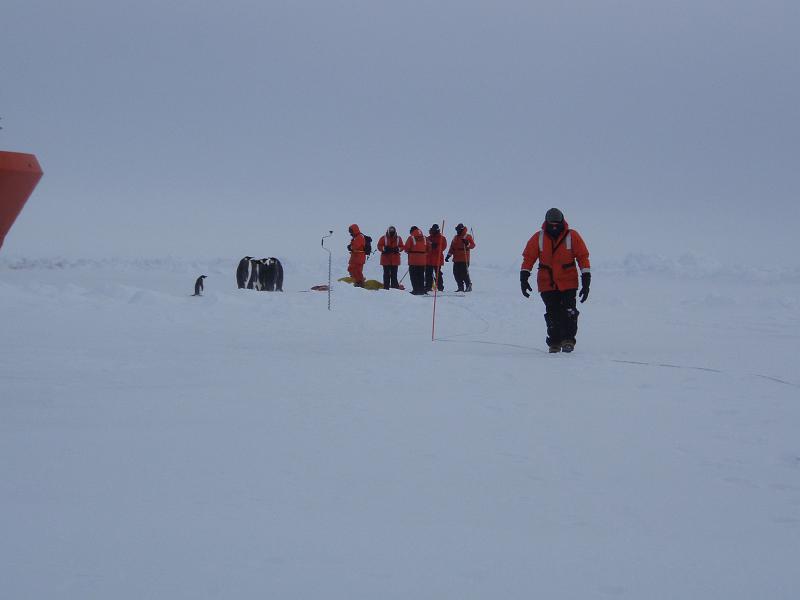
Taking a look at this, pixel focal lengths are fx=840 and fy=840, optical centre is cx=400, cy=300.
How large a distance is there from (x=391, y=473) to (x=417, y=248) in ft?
55.2

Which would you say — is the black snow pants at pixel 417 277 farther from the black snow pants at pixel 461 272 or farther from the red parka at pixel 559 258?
the red parka at pixel 559 258

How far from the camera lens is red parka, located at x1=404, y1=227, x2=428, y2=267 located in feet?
66.1

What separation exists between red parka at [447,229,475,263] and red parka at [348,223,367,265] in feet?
7.50

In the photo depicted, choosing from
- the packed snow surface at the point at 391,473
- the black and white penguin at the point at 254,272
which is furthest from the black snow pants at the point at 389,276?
the packed snow surface at the point at 391,473

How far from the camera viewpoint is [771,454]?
3902 mm

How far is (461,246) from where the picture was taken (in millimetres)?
20594

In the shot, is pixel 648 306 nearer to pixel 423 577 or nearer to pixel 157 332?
pixel 157 332

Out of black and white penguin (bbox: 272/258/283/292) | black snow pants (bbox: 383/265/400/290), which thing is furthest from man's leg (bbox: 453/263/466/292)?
black and white penguin (bbox: 272/258/283/292)

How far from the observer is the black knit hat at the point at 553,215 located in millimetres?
8719

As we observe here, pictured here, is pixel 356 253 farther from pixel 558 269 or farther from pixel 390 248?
pixel 558 269

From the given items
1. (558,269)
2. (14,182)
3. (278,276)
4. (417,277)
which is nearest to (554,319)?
(558,269)

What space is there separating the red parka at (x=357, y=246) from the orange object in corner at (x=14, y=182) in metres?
7.40

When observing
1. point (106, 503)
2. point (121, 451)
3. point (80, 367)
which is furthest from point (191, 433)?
point (80, 367)

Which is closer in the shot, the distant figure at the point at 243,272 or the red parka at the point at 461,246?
the distant figure at the point at 243,272
